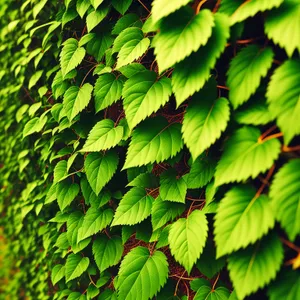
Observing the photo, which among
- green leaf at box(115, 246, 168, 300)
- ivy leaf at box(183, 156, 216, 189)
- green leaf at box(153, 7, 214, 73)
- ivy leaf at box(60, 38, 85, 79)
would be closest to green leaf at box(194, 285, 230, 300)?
green leaf at box(115, 246, 168, 300)

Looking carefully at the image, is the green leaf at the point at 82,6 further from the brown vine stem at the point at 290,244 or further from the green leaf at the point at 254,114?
the brown vine stem at the point at 290,244

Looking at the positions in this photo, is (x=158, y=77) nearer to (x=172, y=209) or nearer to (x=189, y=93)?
(x=189, y=93)

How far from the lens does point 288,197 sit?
83 centimetres

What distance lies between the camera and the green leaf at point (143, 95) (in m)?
1.15

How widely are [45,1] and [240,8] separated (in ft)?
4.58

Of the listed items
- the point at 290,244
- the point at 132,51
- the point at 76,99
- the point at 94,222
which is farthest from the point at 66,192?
the point at 290,244

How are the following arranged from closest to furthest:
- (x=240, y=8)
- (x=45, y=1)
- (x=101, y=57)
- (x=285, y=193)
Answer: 1. (x=285, y=193)
2. (x=240, y=8)
3. (x=101, y=57)
4. (x=45, y=1)

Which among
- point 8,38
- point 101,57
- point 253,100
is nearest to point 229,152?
point 253,100

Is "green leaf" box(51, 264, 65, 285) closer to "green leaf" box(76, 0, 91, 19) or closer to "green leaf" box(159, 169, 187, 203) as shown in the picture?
"green leaf" box(159, 169, 187, 203)

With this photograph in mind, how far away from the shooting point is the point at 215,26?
97cm

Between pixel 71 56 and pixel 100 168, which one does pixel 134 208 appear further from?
pixel 71 56

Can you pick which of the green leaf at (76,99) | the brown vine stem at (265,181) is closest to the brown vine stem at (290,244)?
the brown vine stem at (265,181)

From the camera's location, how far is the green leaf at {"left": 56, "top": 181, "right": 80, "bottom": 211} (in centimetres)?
174

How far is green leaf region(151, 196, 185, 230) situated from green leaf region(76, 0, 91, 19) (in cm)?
97
